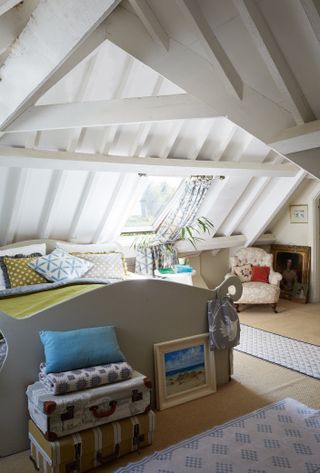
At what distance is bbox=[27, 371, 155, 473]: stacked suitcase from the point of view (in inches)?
79.1

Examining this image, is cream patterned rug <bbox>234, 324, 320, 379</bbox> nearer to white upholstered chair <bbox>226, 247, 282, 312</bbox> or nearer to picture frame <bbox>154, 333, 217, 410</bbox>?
white upholstered chair <bbox>226, 247, 282, 312</bbox>

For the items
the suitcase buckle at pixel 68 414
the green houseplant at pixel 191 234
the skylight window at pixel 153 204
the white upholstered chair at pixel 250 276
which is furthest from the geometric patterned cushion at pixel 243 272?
the suitcase buckle at pixel 68 414

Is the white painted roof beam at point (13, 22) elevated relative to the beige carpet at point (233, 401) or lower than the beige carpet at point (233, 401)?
elevated

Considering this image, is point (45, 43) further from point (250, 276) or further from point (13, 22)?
point (250, 276)

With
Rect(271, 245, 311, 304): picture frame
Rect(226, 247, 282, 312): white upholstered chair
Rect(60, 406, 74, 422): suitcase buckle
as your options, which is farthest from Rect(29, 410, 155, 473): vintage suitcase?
Rect(271, 245, 311, 304): picture frame

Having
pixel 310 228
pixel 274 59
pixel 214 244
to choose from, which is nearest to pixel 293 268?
pixel 310 228

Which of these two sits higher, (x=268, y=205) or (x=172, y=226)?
(x=268, y=205)

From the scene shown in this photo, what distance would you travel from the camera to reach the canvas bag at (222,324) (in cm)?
302

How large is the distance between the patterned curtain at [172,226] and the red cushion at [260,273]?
1276 millimetres

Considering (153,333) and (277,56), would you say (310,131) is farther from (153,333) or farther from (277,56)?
(153,333)

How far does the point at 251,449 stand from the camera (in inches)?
91.0

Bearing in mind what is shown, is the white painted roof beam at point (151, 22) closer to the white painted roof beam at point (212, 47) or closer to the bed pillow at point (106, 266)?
the white painted roof beam at point (212, 47)

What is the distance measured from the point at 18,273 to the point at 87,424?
1925 mm

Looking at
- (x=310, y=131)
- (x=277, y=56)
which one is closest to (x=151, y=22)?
(x=277, y=56)
